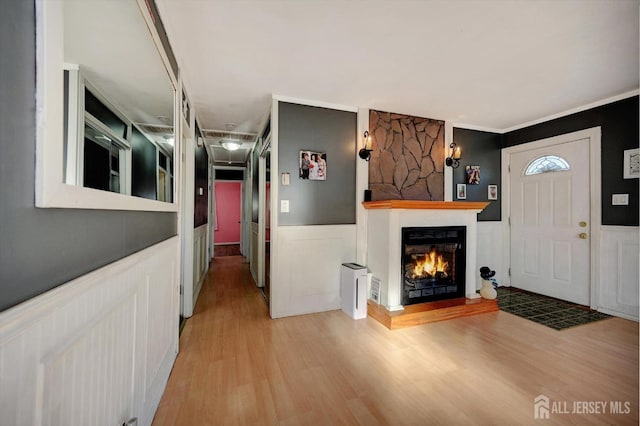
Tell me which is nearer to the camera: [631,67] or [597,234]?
[631,67]

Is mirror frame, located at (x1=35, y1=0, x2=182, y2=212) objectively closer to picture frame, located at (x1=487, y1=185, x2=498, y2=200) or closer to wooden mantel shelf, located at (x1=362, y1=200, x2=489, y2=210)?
wooden mantel shelf, located at (x1=362, y1=200, x2=489, y2=210)

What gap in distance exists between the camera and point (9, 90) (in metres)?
0.46

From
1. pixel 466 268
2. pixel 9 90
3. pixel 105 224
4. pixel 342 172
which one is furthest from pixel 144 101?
pixel 466 268

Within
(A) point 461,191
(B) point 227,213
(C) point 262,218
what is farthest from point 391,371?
(B) point 227,213

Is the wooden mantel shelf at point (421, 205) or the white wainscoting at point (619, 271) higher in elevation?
the wooden mantel shelf at point (421, 205)

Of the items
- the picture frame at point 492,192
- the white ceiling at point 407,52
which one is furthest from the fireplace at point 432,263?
the white ceiling at point 407,52

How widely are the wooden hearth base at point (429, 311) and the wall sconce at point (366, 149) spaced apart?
1670 millimetres

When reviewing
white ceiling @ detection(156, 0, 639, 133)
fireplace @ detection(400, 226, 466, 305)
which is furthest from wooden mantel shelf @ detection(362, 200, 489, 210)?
white ceiling @ detection(156, 0, 639, 133)

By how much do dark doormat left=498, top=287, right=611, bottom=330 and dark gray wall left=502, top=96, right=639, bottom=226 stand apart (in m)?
1.04

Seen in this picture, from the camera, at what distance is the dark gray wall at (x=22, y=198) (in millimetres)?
452

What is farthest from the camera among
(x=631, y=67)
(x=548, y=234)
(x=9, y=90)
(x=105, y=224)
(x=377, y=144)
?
(x=548, y=234)

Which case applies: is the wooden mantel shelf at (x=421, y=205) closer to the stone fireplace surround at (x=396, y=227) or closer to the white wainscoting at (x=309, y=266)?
the stone fireplace surround at (x=396, y=227)

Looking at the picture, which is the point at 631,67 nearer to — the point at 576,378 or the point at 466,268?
the point at 466,268

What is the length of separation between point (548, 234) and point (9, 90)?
4.61 m
